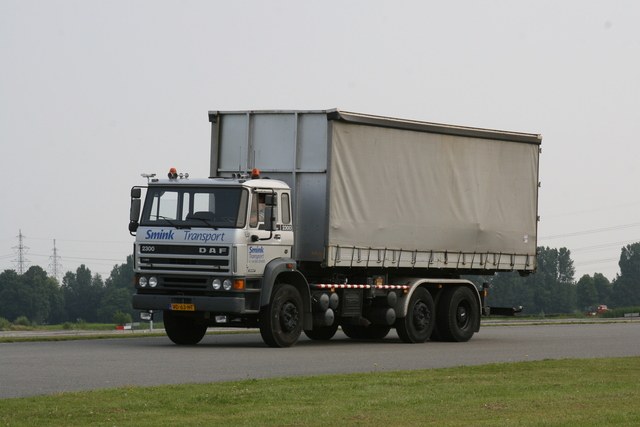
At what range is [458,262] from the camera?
2294 centimetres

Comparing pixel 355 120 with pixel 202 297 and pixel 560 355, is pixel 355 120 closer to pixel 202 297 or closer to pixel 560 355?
pixel 202 297

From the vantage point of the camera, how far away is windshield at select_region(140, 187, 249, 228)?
1888 centimetres

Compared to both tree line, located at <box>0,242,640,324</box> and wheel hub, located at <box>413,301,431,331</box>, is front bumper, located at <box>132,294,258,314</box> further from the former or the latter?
tree line, located at <box>0,242,640,324</box>

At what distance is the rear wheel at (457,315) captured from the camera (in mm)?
22844

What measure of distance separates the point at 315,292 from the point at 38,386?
870cm

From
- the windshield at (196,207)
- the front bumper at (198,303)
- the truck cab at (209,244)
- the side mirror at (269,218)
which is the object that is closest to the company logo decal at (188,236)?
the truck cab at (209,244)

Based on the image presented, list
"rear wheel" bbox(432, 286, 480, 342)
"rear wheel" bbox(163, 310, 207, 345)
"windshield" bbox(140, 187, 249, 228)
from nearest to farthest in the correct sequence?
"windshield" bbox(140, 187, 249, 228) < "rear wheel" bbox(163, 310, 207, 345) < "rear wheel" bbox(432, 286, 480, 342)

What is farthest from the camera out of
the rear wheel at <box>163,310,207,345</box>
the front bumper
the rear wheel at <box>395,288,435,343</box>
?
the rear wheel at <box>395,288,435,343</box>

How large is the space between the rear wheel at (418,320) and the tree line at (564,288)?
132456 mm

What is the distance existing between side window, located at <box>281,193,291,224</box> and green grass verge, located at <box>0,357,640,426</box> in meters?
6.41

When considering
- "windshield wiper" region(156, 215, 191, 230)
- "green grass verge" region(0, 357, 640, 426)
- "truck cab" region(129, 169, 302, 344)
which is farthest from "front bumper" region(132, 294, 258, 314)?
"green grass verge" region(0, 357, 640, 426)

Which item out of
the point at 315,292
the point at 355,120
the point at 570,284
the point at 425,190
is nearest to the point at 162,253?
the point at 315,292


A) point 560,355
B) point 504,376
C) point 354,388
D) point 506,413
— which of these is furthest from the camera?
point 560,355

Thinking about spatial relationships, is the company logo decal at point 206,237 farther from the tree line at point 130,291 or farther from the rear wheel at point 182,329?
the tree line at point 130,291
